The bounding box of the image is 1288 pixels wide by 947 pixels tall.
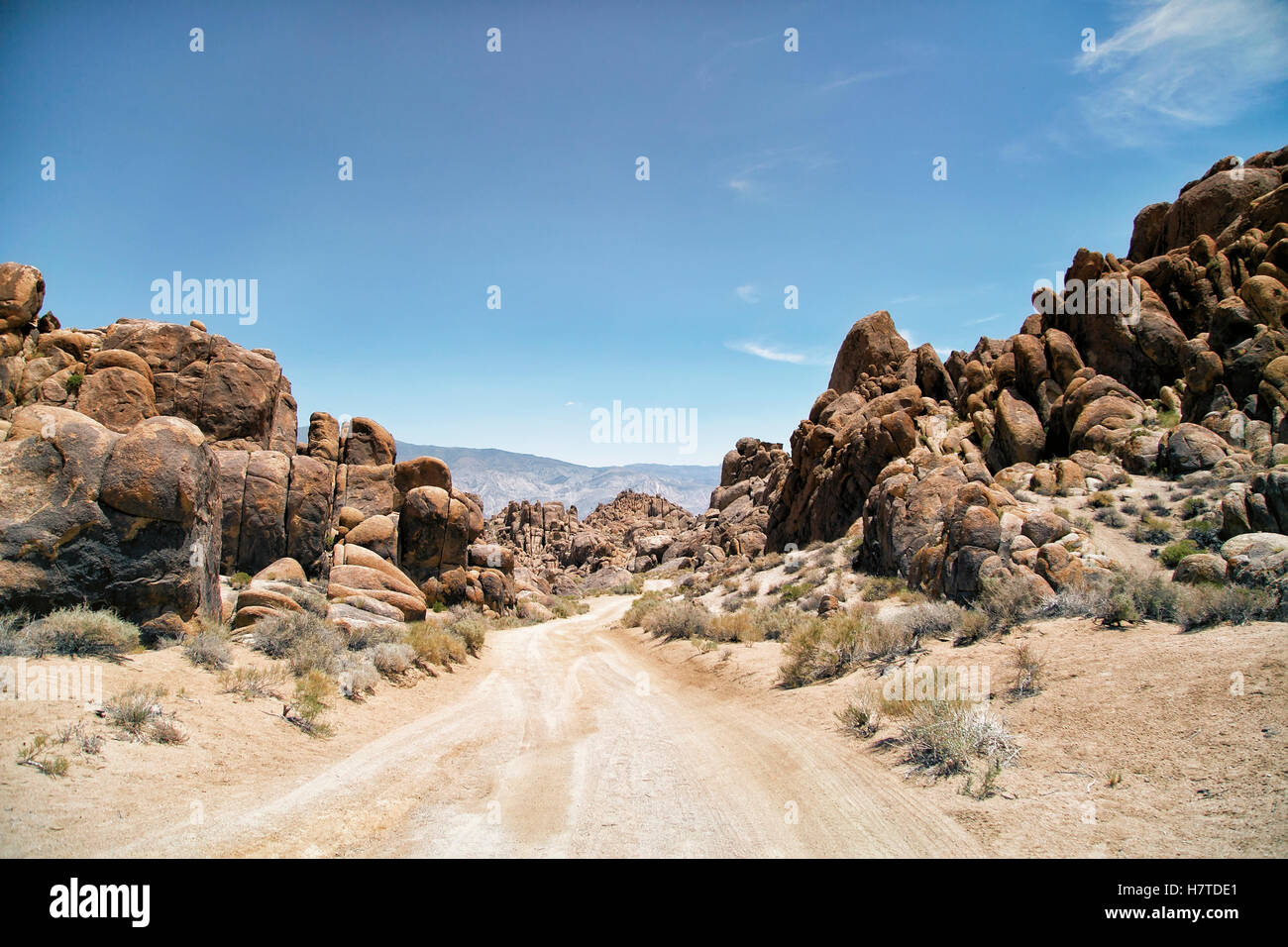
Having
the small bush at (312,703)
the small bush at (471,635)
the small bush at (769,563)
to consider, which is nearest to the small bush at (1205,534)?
the small bush at (769,563)

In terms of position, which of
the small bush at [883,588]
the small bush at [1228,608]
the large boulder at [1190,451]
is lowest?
the small bush at [883,588]

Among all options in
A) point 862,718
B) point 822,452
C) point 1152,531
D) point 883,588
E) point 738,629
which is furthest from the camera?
point 822,452

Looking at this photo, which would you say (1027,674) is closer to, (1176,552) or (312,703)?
(1176,552)

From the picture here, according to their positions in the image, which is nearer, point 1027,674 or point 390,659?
point 1027,674

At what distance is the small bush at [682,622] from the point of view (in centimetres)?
2245

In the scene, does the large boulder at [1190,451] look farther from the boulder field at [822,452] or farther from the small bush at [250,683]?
the small bush at [250,683]

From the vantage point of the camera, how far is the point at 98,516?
9.55 m

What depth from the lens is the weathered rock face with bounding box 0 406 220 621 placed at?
894 cm

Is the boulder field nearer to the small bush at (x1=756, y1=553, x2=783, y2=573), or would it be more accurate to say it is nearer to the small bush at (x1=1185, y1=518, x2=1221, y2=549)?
the small bush at (x1=1185, y1=518, x2=1221, y2=549)

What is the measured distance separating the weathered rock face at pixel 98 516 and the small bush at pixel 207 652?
822 millimetres

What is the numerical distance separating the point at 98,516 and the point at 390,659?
20.4ft

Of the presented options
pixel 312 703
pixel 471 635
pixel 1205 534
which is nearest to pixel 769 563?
pixel 471 635

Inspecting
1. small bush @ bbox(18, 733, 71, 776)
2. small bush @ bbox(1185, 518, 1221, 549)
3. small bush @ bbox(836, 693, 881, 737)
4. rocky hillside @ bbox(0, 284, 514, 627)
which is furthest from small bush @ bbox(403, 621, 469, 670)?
small bush @ bbox(1185, 518, 1221, 549)
